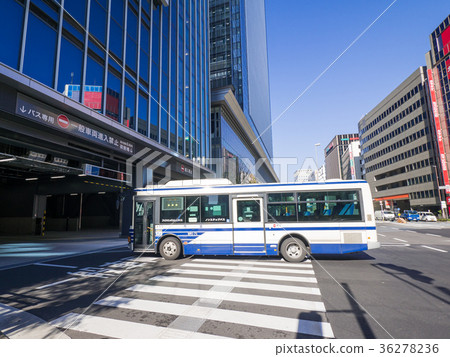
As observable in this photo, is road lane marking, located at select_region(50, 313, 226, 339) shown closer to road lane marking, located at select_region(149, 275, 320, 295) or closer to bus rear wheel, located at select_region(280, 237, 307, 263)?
road lane marking, located at select_region(149, 275, 320, 295)

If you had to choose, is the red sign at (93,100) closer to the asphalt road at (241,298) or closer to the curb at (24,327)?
the asphalt road at (241,298)

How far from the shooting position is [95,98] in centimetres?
1314

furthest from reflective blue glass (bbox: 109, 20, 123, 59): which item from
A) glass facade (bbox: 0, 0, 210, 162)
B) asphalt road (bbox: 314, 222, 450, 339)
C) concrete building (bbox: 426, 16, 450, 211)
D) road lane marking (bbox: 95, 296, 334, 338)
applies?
concrete building (bbox: 426, 16, 450, 211)

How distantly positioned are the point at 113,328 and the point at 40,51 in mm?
12047

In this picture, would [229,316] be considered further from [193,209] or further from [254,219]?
[193,209]

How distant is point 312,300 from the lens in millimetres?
5152

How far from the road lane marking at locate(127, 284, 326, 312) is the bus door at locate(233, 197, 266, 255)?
3.76 m

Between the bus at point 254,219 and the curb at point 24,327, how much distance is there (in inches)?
223

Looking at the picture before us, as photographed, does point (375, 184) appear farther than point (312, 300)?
Yes

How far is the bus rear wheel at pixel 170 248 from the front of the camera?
10.0 m

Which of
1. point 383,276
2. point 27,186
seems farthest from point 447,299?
point 27,186

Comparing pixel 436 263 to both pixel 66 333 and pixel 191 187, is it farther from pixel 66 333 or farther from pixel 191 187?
pixel 66 333

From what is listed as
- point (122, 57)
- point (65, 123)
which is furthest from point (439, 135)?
point (65, 123)
